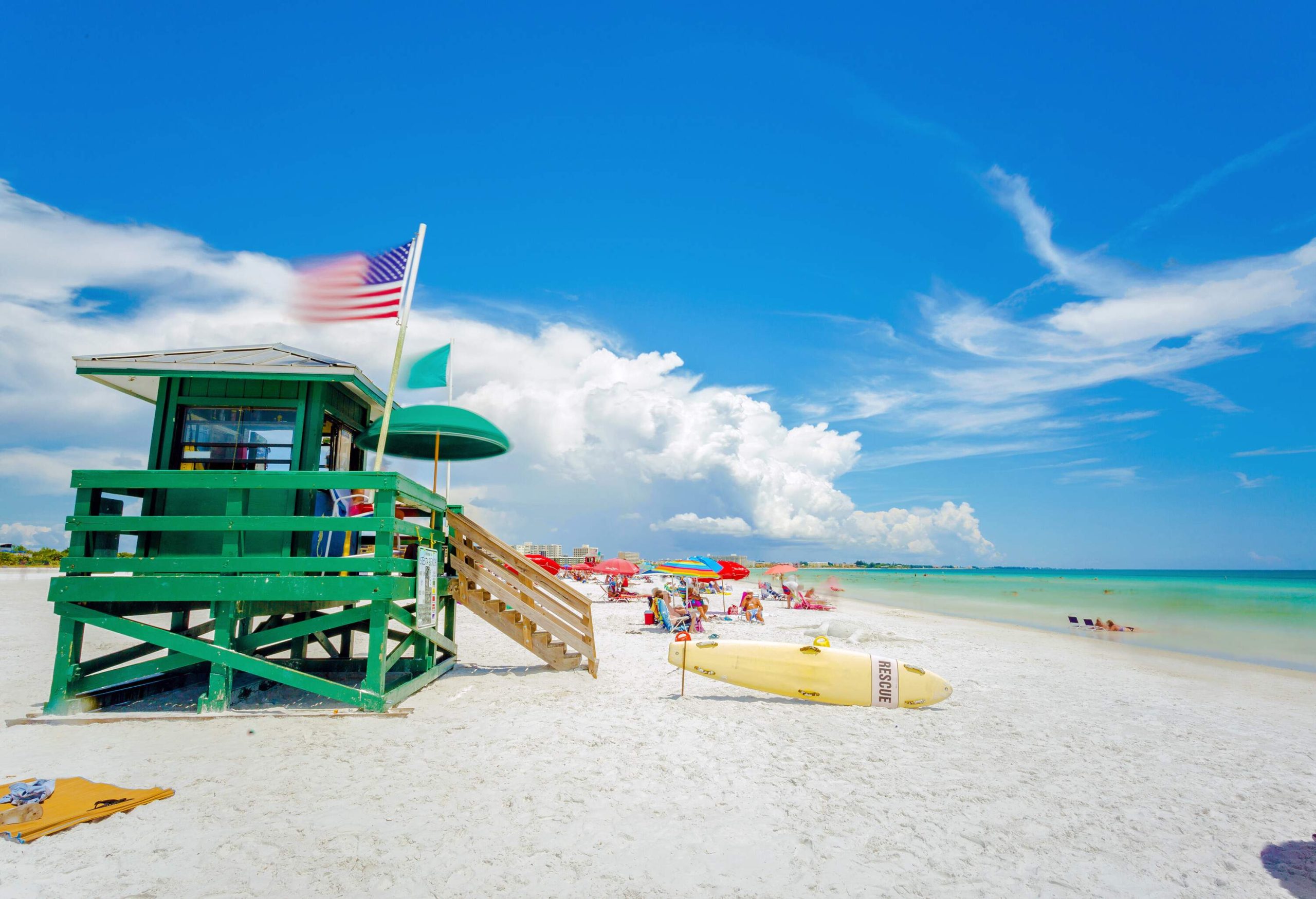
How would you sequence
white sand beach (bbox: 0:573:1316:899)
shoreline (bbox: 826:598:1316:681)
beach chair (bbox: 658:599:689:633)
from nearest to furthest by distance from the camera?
white sand beach (bbox: 0:573:1316:899)
shoreline (bbox: 826:598:1316:681)
beach chair (bbox: 658:599:689:633)

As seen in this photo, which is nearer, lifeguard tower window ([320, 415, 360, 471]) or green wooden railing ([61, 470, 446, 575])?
green wooden railing ([61, 470, 446, 575])

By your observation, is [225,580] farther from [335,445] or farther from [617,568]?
[617,568]

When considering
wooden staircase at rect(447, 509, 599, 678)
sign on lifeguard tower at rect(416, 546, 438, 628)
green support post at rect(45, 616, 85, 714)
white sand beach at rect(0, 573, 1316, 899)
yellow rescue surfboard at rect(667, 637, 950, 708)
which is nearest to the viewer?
white sand beach at rect(0, 573, 1316, 899)

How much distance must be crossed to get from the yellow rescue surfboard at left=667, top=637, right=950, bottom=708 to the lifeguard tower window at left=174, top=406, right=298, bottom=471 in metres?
6.21

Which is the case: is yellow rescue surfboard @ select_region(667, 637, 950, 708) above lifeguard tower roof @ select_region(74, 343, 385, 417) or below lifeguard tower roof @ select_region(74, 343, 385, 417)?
below

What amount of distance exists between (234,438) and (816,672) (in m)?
8.55

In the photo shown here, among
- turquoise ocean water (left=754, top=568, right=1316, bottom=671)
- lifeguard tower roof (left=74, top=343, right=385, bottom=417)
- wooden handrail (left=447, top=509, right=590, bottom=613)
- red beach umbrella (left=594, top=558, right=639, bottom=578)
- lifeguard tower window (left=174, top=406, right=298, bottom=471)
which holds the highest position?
lifeguard tower roof (left=74, top=343, right=385, bottom=417)

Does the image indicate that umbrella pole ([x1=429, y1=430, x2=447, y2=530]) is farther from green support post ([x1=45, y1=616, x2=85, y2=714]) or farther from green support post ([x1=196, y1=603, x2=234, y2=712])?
green support post ([x1=45, y1=616, x2=85, y2=714])

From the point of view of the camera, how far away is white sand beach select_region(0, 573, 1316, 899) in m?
4.27

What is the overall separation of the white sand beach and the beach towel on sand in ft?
0.32

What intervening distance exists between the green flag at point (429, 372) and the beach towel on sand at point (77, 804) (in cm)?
628

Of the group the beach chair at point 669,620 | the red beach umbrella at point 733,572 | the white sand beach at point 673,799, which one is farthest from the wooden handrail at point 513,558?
the red beach umbrella at point 733,572

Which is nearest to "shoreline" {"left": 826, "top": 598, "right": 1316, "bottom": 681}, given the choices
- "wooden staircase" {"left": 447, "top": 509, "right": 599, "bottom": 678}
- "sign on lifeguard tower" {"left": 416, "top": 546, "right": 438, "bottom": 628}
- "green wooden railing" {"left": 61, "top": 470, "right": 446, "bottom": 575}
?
"wooden staircase" {"left": 447, "top": 509, "right": 599, "bottom": 678}

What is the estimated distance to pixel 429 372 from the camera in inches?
417
